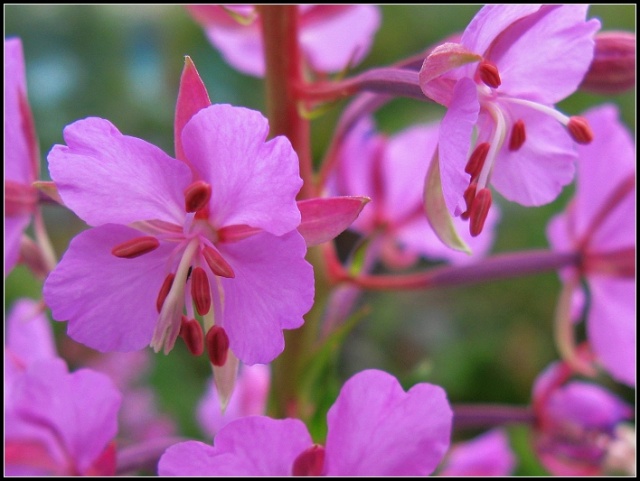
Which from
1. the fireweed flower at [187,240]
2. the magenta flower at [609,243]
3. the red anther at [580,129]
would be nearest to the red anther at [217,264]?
the fireweed flower at [187,240]

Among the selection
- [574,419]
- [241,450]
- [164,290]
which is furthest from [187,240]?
[574,419]

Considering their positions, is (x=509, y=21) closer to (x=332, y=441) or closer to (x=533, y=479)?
(x=332, y=441)

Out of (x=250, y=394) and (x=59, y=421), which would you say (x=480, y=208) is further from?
(x=250, y=394)

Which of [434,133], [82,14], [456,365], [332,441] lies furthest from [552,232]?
[82,14]

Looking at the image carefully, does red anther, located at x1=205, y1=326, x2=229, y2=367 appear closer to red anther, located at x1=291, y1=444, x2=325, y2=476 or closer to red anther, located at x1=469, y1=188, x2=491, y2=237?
red anther, located at x1=291, y1=444, x2=325, y2=476

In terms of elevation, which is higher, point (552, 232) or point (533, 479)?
point (552, 232)

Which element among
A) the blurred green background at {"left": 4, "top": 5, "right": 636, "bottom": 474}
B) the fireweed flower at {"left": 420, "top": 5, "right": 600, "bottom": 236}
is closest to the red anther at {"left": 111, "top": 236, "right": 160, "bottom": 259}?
the fireweed flower at {"left": 420, "top": 5, "right": 600, "bottom": 236}

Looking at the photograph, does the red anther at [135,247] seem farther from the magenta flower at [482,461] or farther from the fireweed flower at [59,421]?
the magenta flower at [482,461]
